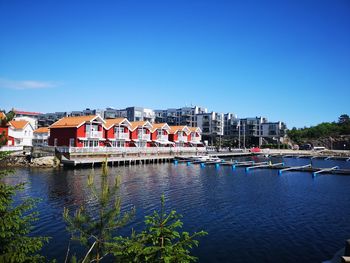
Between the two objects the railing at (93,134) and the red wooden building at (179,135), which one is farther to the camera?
the red wooden building at (179,135)

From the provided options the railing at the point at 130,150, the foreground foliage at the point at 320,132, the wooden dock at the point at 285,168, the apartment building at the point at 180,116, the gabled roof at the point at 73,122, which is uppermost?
the apartment building at the point at 180,116

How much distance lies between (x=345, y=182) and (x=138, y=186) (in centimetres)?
2917

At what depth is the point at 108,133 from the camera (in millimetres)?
67312

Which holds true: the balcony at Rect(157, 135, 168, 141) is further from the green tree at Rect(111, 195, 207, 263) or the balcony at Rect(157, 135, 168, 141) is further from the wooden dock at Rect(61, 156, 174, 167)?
the green tree at Rect(111, 195, 207, 263)

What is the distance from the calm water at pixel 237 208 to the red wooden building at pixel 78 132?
13.6 m

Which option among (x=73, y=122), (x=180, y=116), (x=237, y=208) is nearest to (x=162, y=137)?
(x=73, y=122)

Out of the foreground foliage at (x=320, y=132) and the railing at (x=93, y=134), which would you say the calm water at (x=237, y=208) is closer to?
the railing at (x=93, y=134)

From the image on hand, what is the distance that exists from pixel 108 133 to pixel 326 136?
423 feet

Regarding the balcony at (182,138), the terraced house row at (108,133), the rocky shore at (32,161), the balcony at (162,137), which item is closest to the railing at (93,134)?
the terraced house row at (108,133)

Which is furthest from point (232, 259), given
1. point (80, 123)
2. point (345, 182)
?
point (80, 123)

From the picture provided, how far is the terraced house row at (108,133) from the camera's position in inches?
2415

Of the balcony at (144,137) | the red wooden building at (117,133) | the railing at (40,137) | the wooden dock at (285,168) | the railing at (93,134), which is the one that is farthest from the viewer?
the railing at (40,137)

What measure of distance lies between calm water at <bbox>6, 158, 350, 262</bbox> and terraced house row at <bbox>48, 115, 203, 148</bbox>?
14454 millimetres

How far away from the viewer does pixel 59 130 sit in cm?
6306
